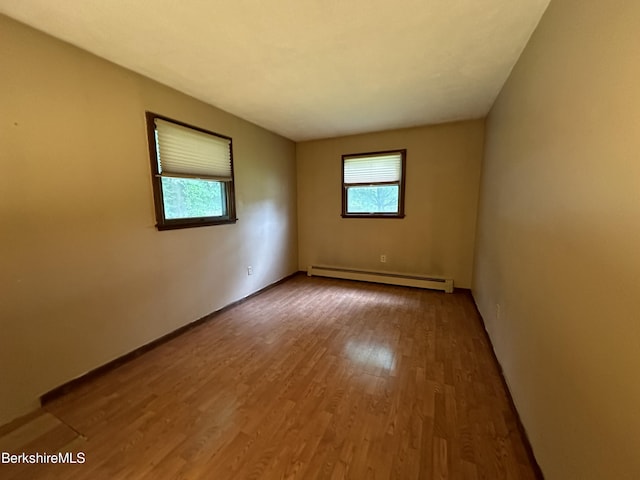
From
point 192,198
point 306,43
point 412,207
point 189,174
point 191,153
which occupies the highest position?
point 306,43

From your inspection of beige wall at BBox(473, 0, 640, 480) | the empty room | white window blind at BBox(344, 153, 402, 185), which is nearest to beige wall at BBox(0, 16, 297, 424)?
the empty room

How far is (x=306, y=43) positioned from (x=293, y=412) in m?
2.43

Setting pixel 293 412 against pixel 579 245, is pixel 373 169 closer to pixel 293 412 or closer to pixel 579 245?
pixel 579 245

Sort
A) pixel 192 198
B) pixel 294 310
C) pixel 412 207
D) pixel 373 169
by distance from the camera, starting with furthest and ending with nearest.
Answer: pixel 373 169, pixel 412 207, pixel 294 310, pixel 192 198

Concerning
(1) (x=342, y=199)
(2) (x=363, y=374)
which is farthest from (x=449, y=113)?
(2) (x=363, y=374)

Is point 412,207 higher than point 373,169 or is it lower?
lower

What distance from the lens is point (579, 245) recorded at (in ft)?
3.34

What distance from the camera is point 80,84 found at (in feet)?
6.02

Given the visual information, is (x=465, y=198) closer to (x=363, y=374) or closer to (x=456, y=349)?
(x=456, y=349)

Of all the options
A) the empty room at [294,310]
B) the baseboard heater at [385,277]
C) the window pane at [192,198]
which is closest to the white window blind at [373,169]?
the empty room at [294,310]

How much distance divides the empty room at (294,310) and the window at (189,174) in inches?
0.9

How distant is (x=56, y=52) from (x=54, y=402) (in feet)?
7.58

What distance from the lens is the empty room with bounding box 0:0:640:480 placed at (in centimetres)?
98

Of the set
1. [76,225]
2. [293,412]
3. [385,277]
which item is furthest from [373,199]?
[76,225]
